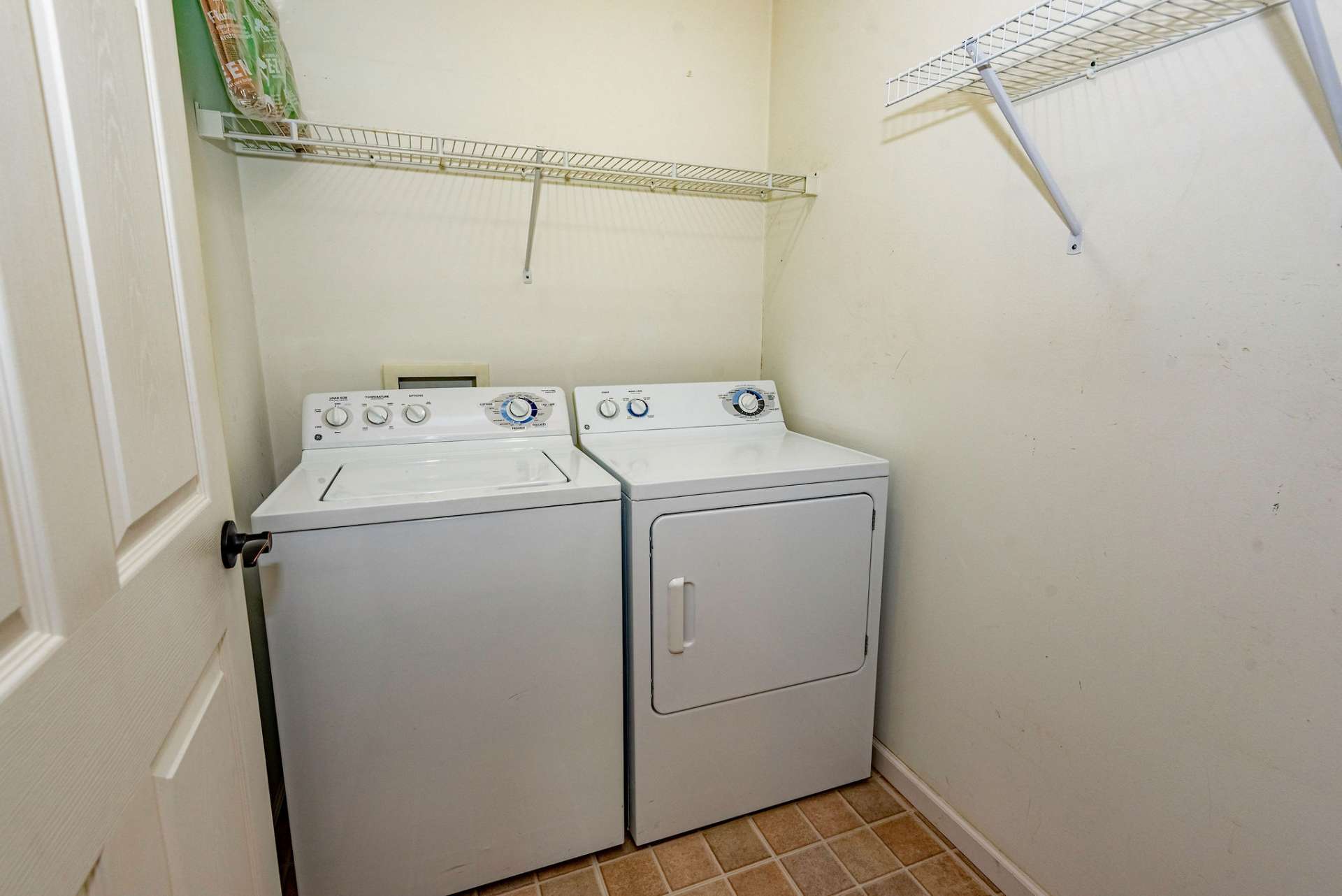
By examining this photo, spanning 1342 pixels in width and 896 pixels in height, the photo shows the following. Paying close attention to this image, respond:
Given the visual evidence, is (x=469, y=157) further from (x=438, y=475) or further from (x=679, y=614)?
(x=679, y=614)

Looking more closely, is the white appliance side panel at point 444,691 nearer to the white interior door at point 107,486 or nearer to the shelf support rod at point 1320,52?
the white interior door at point 107,486

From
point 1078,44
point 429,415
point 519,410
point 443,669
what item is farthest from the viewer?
point 519,410

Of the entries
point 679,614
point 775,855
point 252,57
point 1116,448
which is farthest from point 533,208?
point 775,855

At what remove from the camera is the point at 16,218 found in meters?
0.43

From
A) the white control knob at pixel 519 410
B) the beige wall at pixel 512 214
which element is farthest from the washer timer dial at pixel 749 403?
the white control knob at pixel 519 410

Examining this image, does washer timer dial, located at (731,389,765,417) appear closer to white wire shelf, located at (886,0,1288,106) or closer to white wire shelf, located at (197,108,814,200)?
white wire shelf, located at (197,108,814,200)

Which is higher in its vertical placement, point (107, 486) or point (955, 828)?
point (107, 486)

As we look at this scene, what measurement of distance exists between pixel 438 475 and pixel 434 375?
1.82 ft

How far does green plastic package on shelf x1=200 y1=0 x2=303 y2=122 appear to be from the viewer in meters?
1.24

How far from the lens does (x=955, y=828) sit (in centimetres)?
155

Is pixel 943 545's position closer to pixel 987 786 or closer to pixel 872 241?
pixel 987 786

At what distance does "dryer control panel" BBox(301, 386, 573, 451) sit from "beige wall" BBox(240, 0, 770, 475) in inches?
7.9

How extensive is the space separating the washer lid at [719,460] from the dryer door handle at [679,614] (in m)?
0.22

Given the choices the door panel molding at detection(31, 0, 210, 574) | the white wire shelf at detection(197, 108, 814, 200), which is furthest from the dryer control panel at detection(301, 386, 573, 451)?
the door panel molding at detection(31, 0, 210, 574)
